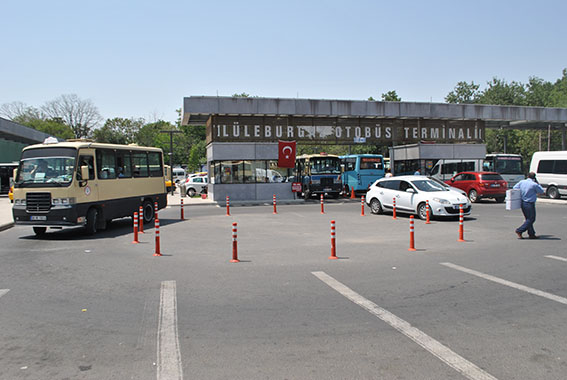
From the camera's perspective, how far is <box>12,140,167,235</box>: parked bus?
46.5 feet

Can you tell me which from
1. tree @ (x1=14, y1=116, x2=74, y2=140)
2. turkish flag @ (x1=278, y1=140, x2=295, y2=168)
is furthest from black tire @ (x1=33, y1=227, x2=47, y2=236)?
tree @ (x1=14, y1=116, x2=74, y2=140)

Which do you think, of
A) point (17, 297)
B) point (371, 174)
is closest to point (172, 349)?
point (17, 297)

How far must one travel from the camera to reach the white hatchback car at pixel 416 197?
17.7 metres

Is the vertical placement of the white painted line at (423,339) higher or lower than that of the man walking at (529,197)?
lower

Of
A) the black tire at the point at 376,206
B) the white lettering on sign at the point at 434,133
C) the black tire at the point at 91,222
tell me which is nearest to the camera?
the black tire at the point at 91,222

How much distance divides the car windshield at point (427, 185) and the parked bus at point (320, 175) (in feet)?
46.2

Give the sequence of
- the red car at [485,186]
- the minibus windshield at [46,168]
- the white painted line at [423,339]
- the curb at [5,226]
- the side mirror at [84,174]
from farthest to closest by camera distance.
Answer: the red car at [485,186] < the curb at [5,226] < the side mirror at [84,174] < the minibus windshield at [46,168] < the white painted line at [423,339]

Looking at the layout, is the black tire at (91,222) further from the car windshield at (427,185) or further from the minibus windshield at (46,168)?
the car windshield at (427,185)

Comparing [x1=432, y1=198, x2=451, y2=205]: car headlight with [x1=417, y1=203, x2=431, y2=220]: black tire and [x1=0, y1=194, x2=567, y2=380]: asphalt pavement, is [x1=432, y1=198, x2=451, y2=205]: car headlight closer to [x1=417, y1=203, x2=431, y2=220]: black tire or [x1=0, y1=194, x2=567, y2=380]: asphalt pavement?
[x1=417, y1=203, x2=431, y2=220]: black tire

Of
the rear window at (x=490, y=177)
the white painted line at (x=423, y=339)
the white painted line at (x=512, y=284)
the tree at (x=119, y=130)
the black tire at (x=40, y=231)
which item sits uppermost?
the tree at (x=119, y=130)

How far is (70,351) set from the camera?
5074 mm

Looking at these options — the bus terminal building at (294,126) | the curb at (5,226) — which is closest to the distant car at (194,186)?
the bus terminal building at (294,126)

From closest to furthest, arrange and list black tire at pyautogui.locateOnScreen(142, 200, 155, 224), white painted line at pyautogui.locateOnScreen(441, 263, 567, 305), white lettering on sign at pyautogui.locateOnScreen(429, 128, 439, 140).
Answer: white painted line at pyautogui.locateOnScreen(441, 263, 567, 305) → black tire at pyautogui.locateOnScreen(142, 200, 155, 224) → white lettering on sign at pyautogui.locateOnScreen(429, 128, 439, 140)

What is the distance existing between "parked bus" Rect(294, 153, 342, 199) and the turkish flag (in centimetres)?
158
